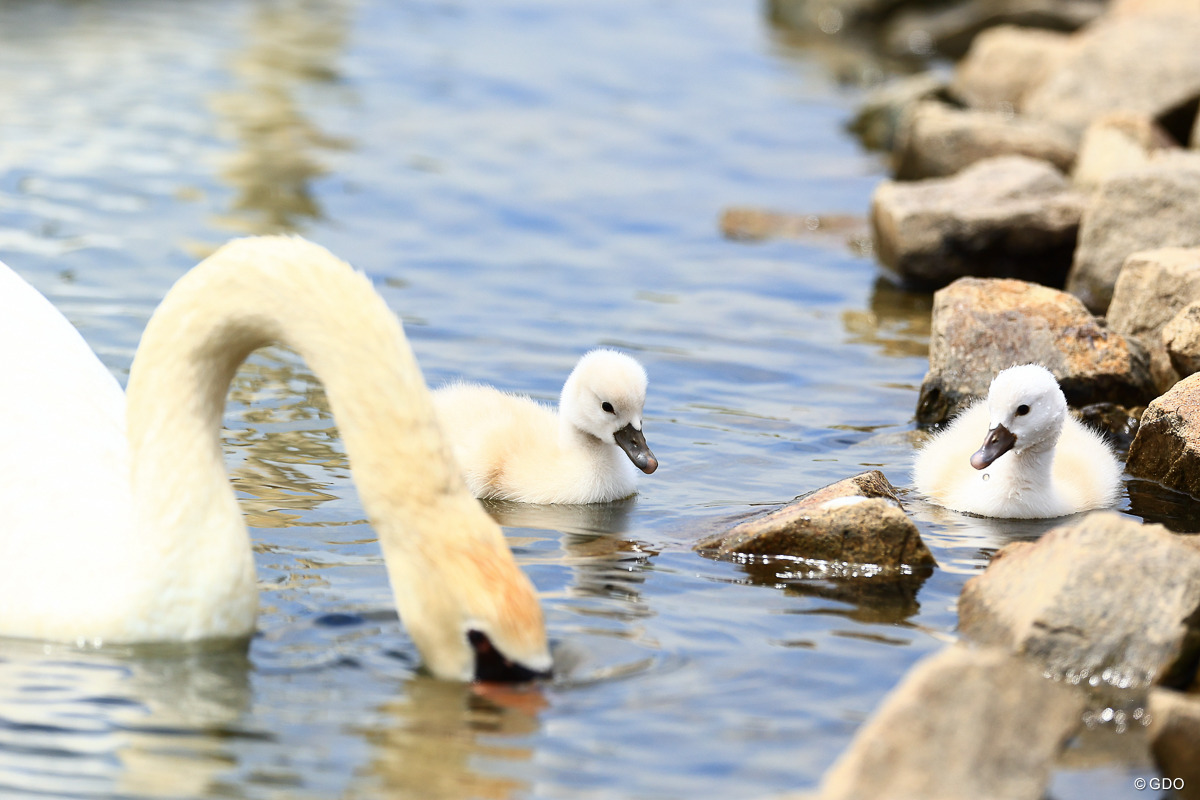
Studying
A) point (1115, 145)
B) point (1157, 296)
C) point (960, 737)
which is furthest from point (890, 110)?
point (960, 737)

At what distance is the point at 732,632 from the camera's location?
5715 millimetres

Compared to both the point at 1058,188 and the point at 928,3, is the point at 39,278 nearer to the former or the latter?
the point at 1058,188

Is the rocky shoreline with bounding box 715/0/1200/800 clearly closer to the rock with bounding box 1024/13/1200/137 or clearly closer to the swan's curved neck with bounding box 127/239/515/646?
the rock with bounding box 1024/13/1200/137

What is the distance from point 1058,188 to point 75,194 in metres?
7.25

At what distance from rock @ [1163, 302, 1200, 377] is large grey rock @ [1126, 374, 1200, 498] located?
1.38ft

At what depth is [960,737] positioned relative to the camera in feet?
14.0

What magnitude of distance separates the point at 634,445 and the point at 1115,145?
6.72 metres

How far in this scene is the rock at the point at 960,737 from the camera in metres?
4.16

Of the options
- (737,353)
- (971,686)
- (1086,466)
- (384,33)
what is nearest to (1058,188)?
(737,353)

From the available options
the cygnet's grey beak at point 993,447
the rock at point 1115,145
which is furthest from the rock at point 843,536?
the rock at point 1115,145

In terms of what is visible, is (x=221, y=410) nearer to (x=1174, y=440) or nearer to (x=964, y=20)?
(x=1174, y=440)

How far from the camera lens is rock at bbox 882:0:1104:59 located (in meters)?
21.3

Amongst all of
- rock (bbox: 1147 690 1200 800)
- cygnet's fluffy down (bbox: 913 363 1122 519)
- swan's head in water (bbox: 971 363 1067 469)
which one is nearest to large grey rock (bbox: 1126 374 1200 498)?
cygnet's fluffy down (bbox: 913 363 1122 519)

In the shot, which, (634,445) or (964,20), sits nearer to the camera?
(634,445)
